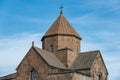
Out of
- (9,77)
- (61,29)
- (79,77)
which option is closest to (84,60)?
(61,29)

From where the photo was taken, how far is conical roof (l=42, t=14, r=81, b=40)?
191ft

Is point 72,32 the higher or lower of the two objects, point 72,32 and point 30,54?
the higher

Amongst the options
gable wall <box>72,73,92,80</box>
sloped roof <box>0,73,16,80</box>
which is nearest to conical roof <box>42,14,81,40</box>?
sloped roof <box>0,73,16,80</box>

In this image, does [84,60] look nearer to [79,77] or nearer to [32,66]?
[79,77]

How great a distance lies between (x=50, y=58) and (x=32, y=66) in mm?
2955

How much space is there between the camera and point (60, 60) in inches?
2233

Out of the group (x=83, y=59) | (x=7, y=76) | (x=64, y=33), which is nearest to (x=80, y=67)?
(x=83, y=59)

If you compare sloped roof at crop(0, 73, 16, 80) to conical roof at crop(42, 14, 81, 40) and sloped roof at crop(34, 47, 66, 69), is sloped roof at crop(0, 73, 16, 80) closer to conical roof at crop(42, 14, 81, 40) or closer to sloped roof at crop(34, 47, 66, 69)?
sloped roof at crop(34, 47, 66, 69)

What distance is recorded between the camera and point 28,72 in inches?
2110

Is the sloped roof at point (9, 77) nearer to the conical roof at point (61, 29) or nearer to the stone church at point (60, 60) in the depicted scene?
the stone church at point (60, 60)

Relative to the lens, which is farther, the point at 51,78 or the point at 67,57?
the point at 67,57

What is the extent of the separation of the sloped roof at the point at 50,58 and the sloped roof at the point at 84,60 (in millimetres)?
2030

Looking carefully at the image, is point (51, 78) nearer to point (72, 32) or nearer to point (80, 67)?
point (80, 67)

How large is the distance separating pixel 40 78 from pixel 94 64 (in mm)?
8188
